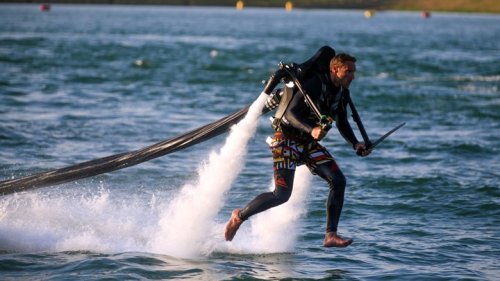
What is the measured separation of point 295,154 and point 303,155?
3.6 inches

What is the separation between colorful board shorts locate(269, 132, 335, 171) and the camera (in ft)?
32.6

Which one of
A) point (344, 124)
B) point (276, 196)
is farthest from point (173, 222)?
point (344, 124)

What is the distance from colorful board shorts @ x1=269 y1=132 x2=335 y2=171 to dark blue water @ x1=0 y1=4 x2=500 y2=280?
68 cm

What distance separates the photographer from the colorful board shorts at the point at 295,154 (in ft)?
32.6

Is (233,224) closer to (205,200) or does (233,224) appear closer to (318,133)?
(205,200)

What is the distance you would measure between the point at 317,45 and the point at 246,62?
67.6ft

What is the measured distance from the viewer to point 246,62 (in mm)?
47625

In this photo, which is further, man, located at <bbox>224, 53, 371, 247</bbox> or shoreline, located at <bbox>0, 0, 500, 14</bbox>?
shoreline, located at <bbox>0, 0, 500, 14</bbox>

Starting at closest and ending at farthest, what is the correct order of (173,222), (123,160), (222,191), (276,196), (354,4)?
(276,196), (222,191), (173,222), (123,160), (354,4)

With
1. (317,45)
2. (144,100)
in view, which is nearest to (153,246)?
Answer: (144,100)

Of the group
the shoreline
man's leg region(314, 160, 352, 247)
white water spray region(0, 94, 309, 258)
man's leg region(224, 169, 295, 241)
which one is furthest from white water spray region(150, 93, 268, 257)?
the shoreline

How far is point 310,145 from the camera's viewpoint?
1001 centimetres

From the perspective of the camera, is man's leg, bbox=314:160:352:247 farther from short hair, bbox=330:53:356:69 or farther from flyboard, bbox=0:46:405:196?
flyboard, bbox=0:46:405:196

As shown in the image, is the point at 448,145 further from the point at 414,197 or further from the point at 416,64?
the point at 416,64
